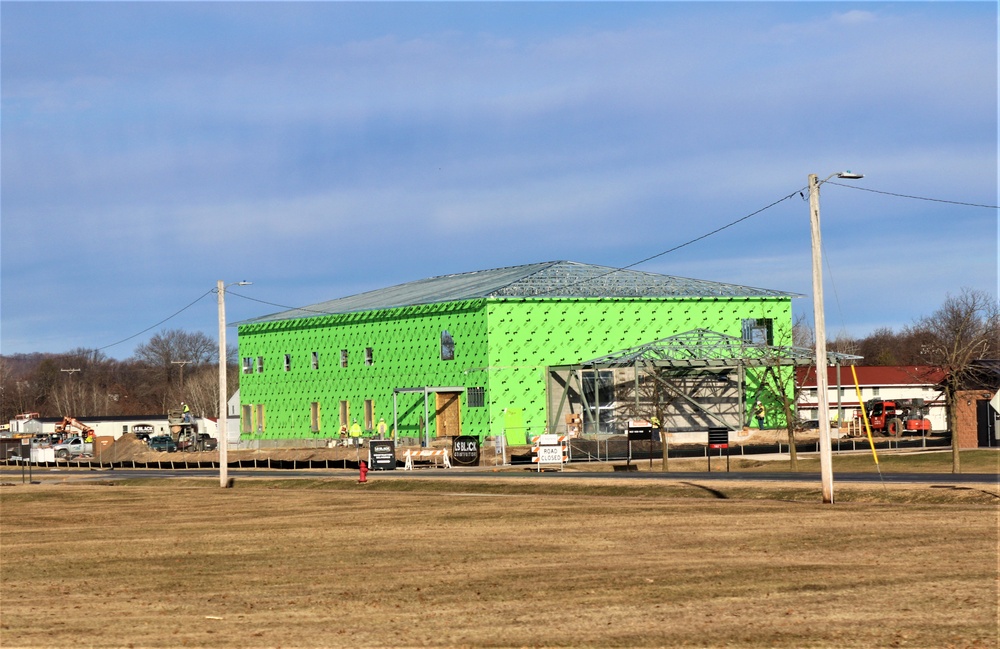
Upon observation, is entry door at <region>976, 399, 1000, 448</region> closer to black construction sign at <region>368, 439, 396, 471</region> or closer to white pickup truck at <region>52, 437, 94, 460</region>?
black construction sign at <region>368, 439, 396, 471</region>

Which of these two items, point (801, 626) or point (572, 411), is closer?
point (801, 626)

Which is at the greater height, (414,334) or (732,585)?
(414,334)

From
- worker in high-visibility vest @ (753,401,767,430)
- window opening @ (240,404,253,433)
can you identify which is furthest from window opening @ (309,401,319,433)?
worker in high-visibility vest @ (753,401,767,430)

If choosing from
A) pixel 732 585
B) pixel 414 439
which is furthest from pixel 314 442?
pixel 732 585

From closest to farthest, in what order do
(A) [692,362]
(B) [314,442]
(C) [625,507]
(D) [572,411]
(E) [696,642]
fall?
(E) [696,642], (C) [625,507], (A) [692,362], (D) [572,411], (B) [314,442]

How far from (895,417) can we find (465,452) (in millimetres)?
30065

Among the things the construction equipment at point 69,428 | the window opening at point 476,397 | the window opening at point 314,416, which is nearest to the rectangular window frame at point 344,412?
the window opening at point 314,416

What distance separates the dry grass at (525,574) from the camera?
1502 centimetres

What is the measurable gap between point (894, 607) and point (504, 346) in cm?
6559

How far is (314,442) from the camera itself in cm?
9331

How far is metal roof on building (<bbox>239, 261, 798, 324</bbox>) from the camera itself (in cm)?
8381

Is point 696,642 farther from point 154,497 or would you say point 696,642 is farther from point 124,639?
point 154,497

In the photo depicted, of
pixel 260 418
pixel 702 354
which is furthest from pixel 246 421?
pixel 702 354

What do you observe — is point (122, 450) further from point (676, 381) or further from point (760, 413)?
point (760, 413)
